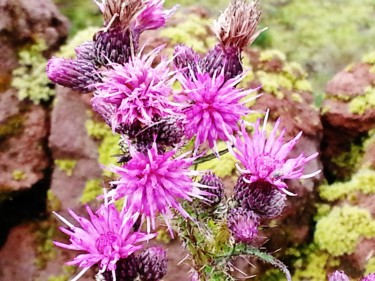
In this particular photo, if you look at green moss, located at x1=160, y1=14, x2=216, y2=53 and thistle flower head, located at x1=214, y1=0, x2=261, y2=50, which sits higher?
thistle flower head, located at x1=214, y1=0, x2=261, y2=50

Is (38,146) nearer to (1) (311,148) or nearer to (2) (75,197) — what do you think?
(2) (75,197)

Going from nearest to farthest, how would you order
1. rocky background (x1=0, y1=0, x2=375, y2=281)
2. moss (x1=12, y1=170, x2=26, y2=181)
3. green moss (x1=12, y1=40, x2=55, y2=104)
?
rocky background (x1=0, y1=0, x2=375, y2=281), moss (x1=12, y1=170, x2=26, y2=181), green moss (x1=12, y1=40, x2=55, y2=104)

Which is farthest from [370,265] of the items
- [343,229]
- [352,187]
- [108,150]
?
[108,150]

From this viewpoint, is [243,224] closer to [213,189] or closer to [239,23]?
[213,189]

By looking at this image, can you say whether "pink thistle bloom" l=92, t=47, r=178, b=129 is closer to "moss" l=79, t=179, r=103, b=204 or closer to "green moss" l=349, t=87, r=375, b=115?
"moss" l=79, t=179, r=103, b=204

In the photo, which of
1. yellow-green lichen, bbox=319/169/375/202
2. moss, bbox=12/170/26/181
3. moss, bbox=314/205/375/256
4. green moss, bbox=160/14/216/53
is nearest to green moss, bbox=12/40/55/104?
moss, bbox=12/170/26/181

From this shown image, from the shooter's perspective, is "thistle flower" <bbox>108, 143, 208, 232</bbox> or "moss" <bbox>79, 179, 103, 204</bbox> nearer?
"thistle flower" <bbox>108, 143, 208, 232</bbox>

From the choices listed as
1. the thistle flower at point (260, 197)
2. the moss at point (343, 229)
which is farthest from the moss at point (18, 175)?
the thistle flower at point (260, 197)
